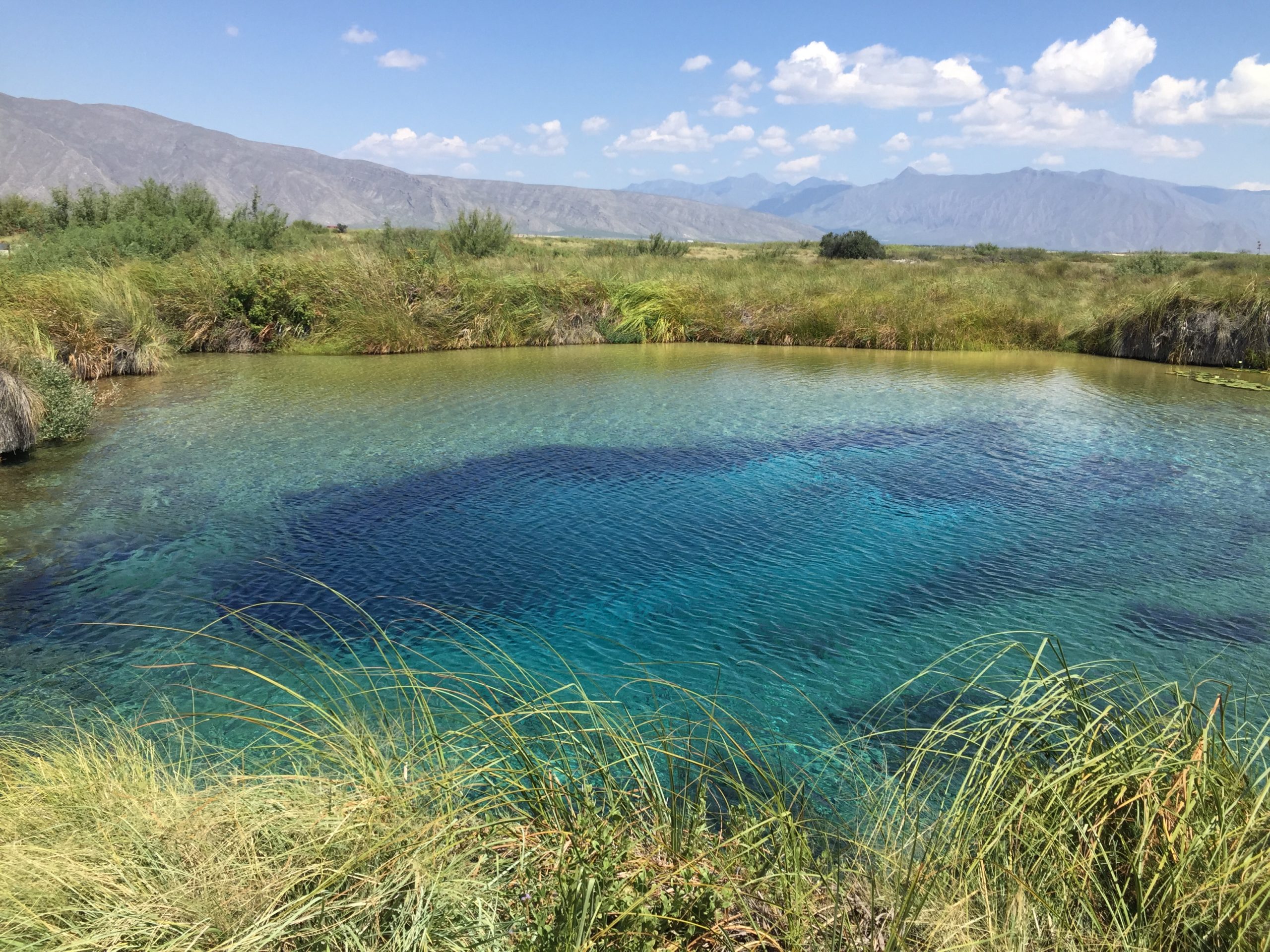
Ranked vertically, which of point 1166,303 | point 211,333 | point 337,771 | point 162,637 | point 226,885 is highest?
point 1166,303

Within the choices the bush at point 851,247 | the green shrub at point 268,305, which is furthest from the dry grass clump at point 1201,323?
the bush at point 851,247

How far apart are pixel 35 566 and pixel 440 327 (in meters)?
13.4

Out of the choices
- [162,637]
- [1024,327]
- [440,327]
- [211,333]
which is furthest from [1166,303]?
[211,333]

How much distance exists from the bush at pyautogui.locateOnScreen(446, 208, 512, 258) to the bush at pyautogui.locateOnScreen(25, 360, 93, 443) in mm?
14932

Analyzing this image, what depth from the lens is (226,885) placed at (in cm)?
211

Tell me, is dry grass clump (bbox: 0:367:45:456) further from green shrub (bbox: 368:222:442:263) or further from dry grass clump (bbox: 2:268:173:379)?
green shrub (bbox: 368:222:442:263)

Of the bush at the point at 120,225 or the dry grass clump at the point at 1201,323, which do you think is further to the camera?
the bush at the point at 120,225

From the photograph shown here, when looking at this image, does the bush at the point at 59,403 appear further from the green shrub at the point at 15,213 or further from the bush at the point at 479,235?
the green shrub at the point at 15,213

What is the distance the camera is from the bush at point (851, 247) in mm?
46688

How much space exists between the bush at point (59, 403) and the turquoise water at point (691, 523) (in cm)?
34

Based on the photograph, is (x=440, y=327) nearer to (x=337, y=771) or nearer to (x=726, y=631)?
(x=726, y=631)

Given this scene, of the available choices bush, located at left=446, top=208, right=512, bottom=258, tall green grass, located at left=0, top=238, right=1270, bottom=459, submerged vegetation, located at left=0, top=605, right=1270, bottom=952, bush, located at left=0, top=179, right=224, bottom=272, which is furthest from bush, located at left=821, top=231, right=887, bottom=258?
submerged vegetation, located at left=0, top=605, right=1270, bottom=952

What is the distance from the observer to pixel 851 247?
4709cm

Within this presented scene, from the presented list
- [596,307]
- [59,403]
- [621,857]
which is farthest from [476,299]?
[621,857]
